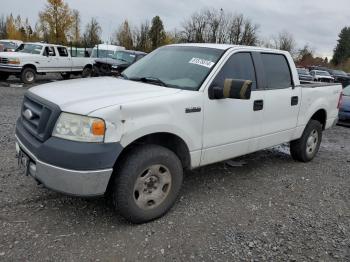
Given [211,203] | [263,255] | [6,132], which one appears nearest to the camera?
[263,255]

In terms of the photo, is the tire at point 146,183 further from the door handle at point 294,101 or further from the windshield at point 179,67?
the door handle at point 294,101

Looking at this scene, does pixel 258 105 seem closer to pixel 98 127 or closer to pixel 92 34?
pixel 98 127

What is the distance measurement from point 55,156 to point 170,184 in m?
1.21

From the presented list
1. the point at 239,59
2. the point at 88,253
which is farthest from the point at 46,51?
the point at 88,253

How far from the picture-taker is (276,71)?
495 centimetres

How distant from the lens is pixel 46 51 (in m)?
15.9

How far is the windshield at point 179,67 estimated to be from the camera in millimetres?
3904

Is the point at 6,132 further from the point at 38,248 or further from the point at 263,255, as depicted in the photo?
the point at 263,255

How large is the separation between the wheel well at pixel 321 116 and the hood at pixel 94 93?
3306mm

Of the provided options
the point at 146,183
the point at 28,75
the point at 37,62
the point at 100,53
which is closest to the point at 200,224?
the point at 146,183

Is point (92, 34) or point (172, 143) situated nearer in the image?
point (172, 143)

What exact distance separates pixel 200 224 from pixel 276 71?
2508mm

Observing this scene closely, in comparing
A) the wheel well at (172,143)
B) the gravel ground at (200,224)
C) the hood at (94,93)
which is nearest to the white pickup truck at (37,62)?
the gravel ground at (200,224)

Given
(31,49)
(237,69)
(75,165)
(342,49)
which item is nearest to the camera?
(75,165)
